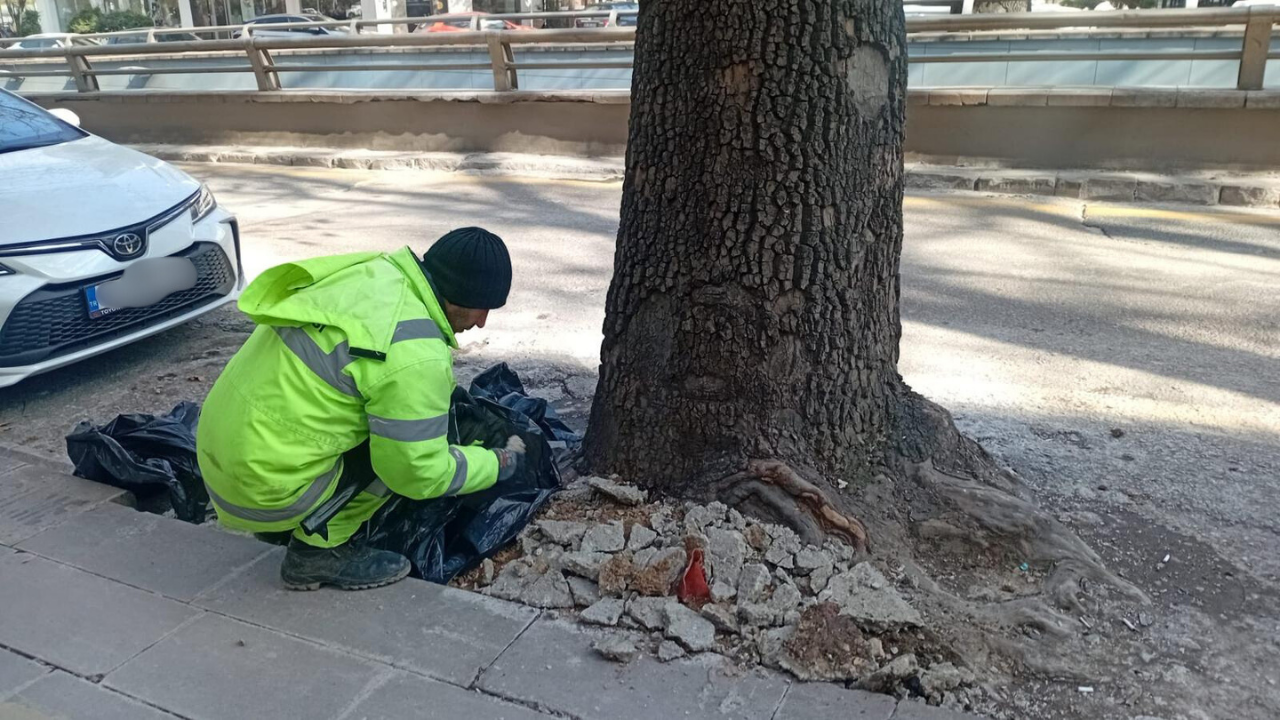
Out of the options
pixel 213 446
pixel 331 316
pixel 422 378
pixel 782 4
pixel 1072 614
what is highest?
pixel 782 4

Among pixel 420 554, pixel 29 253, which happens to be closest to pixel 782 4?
pixel 420 554

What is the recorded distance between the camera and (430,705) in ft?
8.21

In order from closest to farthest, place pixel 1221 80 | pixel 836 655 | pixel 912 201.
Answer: pixel 836 655 < pixel 912 201 < pixel 1221 80

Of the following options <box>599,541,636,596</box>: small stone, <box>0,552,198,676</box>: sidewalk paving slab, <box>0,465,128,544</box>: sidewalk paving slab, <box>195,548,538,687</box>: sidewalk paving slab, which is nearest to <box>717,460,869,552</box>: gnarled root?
<box>599,541,636,596</box>: small stone

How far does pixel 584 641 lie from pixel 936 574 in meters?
1.14

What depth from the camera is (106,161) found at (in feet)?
17.5

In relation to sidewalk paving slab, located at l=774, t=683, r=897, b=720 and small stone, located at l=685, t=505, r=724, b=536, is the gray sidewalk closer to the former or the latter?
sidewalk paving slab, located at l=774, t=683, r=897, b=720

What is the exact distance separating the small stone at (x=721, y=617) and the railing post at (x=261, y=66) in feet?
39.2

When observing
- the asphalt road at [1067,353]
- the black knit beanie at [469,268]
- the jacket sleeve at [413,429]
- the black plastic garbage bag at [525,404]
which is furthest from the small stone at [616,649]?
the asphalt road at [1067,353]

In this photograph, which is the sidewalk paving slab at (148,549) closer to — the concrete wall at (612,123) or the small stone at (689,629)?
the small stone at (689,629)

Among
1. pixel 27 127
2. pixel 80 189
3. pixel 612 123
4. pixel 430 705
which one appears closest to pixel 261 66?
pixel 612 123

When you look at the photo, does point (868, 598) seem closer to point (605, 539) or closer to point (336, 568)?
point (605, 539)

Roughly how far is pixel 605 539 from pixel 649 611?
349 millimetres

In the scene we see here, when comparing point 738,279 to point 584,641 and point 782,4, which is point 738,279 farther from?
point 584,641
